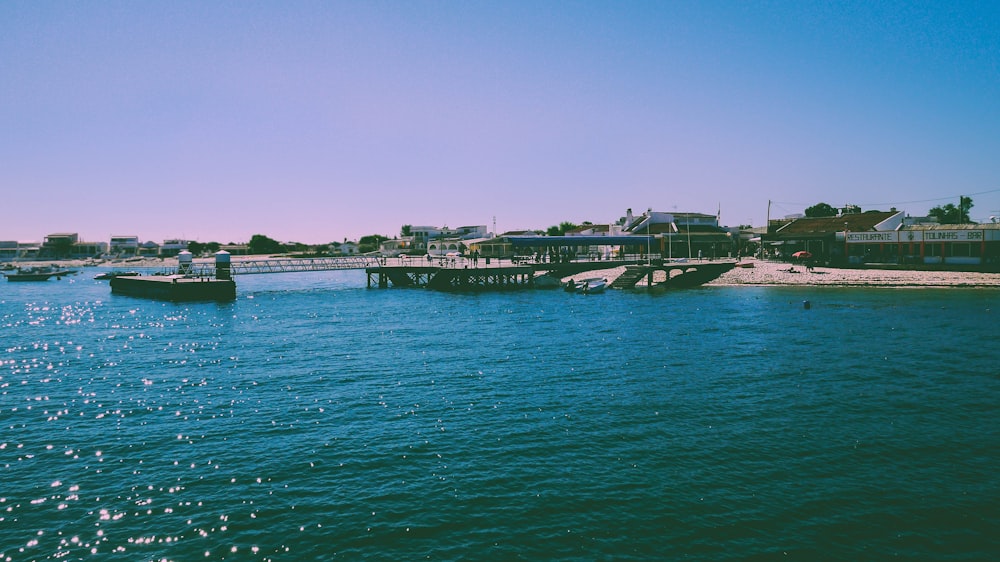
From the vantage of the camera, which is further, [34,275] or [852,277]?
[34,275]

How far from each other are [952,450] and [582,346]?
2206 cm

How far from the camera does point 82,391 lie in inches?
1176

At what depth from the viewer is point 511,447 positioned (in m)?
20.8

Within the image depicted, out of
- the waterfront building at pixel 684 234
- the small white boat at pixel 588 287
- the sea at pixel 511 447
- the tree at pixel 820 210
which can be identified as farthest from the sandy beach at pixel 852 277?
the tree at pixel 820 210

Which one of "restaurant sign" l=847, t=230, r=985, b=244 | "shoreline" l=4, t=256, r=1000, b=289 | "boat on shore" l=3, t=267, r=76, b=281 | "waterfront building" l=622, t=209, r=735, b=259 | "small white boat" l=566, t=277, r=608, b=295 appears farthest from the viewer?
"boat on shore" l=3, t=267, r=76, b=281

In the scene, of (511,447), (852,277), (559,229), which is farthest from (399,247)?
(511,447)

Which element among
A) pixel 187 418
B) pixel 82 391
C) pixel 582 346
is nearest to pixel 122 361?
pixel 82 391

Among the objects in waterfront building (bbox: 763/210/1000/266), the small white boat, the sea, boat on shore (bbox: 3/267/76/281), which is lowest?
the sea

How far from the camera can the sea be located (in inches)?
582

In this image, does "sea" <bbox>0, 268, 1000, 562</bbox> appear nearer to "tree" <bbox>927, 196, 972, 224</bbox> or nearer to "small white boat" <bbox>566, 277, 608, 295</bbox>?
"small white boat" <bbox>566, 277, 608, 295</bbox>

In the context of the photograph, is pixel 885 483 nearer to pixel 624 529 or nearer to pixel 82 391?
pixel 624 529

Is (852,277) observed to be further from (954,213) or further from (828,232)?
(954,213)

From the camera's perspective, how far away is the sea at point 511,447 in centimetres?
1478

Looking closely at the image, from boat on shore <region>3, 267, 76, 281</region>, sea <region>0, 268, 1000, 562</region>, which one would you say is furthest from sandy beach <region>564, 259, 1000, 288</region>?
boat on shore <region>3, 267, 76, 281</region>
